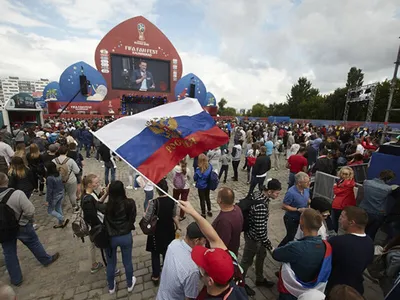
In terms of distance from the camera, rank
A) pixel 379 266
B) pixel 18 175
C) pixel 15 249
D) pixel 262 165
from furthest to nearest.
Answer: pixel 262 165, pixel 18 175, pixel 15 249, pixel 379 266

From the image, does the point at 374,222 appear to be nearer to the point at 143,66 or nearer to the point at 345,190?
the point at 345,190

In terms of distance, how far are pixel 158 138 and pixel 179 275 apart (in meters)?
1.66

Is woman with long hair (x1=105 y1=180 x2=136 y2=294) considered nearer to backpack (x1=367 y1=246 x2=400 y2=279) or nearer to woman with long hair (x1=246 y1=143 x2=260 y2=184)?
backpack (x1=367 y1=246 x2=400 y2=279)

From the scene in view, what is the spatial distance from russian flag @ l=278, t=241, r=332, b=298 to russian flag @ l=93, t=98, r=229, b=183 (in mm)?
1667

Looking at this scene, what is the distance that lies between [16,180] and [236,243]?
465 cm

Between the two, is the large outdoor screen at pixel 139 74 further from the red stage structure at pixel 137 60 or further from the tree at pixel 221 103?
the tree at pixel 221 103

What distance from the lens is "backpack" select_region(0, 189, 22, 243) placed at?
281 centimetres

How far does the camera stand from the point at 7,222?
288 centimetres

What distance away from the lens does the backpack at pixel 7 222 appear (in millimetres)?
2812

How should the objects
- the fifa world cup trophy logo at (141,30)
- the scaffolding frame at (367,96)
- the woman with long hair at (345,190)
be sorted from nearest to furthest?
the woman with long hair at (345,190)
the scaffolding frame at (367,96)
the fifa world cup trophy logo at (141,30)

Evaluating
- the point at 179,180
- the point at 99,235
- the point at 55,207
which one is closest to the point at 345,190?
the point at 179,180

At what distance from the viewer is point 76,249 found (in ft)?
13.4

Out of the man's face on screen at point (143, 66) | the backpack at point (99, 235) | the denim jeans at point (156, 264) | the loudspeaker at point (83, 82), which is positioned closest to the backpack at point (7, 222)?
the backpack at point (99, 235)

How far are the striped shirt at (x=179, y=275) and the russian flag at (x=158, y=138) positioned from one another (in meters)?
0.93
